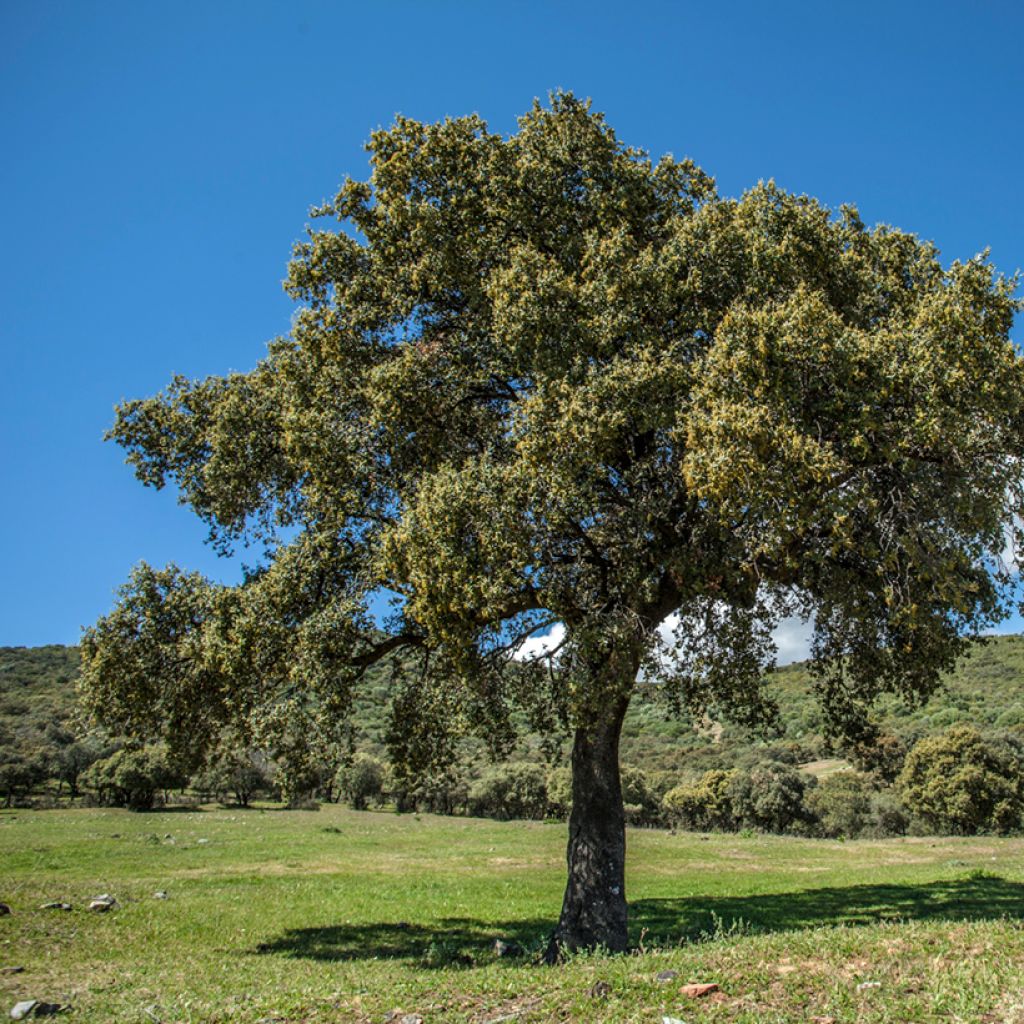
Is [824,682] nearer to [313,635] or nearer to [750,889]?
[750,889]

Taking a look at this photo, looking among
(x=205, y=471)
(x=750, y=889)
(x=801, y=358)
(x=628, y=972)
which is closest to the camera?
(x=628, y=972)

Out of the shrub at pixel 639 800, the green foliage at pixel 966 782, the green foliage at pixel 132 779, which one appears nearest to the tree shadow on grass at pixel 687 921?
the green foliage at pixel 966 782

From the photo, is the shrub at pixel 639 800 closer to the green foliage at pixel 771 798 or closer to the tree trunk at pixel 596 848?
the green foliage at pixel 771 798

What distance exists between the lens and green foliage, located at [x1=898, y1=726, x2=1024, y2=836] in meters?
50.8

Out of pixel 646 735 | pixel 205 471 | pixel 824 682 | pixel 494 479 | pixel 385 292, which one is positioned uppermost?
pixel 385 292

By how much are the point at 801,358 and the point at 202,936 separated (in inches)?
664

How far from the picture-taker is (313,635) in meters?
13.5

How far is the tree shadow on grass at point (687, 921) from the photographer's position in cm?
1445

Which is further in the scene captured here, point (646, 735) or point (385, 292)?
point (646, 735)

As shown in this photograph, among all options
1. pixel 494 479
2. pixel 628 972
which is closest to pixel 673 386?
pixel 494 479

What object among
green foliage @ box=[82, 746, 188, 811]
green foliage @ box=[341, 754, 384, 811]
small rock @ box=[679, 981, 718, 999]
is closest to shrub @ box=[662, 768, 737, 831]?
green foliage @ box=[341, 754, 384, 811]

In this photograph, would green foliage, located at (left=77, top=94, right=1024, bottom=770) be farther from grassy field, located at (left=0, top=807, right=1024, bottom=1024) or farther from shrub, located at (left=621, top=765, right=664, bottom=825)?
shrub, located at (left=621, top=765, right=664, bottom=825)

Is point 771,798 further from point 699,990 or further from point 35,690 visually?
point 35,690

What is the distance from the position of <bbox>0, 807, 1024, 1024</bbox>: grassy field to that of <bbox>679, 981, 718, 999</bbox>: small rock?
0.26 ft
